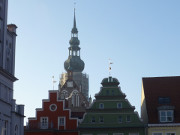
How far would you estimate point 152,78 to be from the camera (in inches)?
2307

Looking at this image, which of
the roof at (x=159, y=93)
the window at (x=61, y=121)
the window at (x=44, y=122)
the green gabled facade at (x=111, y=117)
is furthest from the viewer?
the window at (x=61, y=121)

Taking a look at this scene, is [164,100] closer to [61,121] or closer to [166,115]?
[166,115]

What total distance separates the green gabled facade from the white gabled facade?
12.4 metres

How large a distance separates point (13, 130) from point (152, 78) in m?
24.5

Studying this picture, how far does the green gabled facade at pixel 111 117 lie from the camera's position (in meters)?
53.0

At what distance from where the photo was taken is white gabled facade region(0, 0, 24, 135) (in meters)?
39.1

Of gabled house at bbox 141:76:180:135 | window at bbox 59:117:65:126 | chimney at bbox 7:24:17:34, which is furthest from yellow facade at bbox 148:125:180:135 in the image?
chimney at bbox 7:24:17:34

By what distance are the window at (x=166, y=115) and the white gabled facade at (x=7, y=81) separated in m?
18.6

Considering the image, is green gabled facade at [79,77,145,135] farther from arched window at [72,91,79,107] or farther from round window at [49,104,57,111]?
arched window at [72,91,79,107]

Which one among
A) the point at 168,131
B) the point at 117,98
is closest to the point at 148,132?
the point at 168,131

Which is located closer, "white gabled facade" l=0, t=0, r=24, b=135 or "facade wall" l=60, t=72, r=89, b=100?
"white gabled facade" l=0, t=0, r=24, b=135

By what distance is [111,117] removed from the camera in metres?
53.8

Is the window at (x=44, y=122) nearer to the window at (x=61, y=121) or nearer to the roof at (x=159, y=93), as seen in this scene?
the window at (x=61, y=121)

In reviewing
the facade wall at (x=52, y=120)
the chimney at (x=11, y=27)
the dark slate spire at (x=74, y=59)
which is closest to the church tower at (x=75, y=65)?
the dark slate spire at (x=74, y=59)
